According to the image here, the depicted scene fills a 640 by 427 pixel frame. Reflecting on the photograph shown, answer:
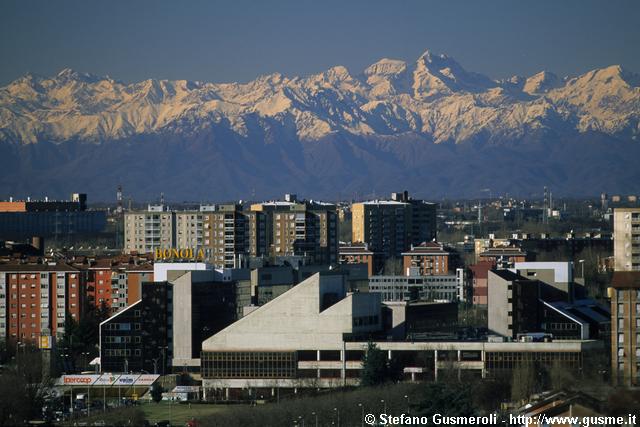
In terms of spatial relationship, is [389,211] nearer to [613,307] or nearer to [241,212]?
[241,212]

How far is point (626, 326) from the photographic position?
47.8 meters

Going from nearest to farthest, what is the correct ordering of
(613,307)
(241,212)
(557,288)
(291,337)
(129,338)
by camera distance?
(613,307) → (291,337) → (129,338) → (557,288) → (241,212)

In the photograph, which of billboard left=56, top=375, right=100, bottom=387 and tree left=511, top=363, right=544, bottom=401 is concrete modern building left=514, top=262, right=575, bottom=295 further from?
billboard left=56, top=375, right=100, bottom=387

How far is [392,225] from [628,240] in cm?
4943

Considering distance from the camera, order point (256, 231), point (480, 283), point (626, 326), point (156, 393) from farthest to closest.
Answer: point (256, 231) < point (480, 283) < point (156, 393) < point (626, 326)

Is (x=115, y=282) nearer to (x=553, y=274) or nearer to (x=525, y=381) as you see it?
(x=553, y=274)

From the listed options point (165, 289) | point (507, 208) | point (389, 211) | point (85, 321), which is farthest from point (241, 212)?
point (507, 208)

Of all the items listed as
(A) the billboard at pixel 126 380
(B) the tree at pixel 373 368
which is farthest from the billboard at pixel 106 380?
(B) the tree at pixel 373 368

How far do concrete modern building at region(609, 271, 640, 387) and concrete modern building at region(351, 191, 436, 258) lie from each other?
Answer: 67.3 metres

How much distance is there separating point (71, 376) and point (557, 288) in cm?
1567

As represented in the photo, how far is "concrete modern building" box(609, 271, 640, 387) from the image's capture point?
47375 millimetres

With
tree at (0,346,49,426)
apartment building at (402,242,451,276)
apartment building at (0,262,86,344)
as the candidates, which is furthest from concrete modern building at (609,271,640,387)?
apartment building at (402,242,451,276)

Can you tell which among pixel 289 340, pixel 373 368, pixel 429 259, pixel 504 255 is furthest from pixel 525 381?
pixel 429 259

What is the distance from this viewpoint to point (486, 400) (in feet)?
149
